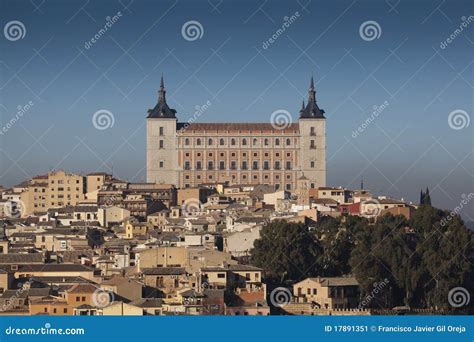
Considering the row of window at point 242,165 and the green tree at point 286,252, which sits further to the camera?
the row of window at point 242,165

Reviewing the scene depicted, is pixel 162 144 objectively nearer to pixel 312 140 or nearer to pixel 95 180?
pixel 312 140

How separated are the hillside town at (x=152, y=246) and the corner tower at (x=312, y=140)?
145 inches

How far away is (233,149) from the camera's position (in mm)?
34875

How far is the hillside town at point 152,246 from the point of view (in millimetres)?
13156

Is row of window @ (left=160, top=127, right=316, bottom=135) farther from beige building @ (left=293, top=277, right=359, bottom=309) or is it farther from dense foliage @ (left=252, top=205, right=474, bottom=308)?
beige building @ (left=293, top=277, right=359, bottom=309)

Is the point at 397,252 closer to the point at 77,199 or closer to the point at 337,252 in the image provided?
the point at 337,252

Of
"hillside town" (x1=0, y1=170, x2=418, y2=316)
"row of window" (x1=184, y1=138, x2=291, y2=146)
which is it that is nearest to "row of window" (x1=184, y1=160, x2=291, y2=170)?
"row of window" (x1=184, y1=138, x2=291, y2=146)

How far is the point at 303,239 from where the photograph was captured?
16.9 meters

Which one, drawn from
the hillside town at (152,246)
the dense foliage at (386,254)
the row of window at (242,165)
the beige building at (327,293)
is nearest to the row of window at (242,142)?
the row of window at (242,165)

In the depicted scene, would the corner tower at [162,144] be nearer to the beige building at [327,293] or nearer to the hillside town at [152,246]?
the hillside town at [152,246]

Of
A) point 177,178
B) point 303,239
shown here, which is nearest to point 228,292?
point 303,239

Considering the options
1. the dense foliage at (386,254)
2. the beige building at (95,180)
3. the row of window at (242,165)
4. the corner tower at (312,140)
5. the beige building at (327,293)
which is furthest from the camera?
the row of window at (242,165)

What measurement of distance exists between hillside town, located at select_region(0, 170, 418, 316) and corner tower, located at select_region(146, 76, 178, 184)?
3439mm
